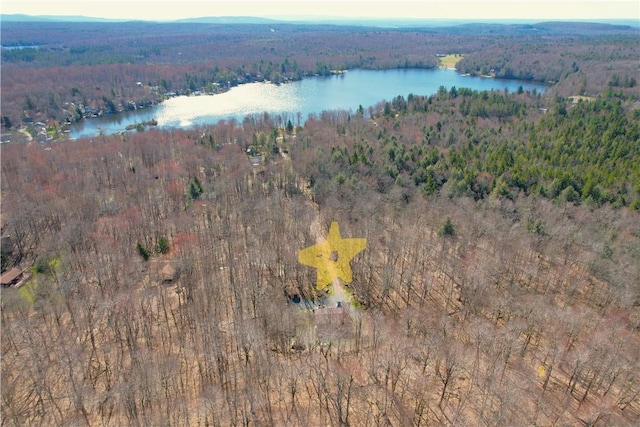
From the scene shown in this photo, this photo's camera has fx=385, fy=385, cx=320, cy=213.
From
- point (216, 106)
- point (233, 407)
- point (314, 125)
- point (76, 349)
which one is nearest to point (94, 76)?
point (216, 106)

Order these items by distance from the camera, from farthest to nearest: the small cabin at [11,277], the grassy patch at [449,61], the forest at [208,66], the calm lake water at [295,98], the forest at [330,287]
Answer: the grassy patch at [449,61] → the forest at [208,66] → the calm lake water at [295,98] → the small cabin at [11,277] → the forest at [330,287]

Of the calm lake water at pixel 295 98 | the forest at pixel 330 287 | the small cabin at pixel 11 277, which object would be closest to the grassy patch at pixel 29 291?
the forest at pixel 330 287

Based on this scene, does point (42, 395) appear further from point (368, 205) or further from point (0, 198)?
point (0, 198)

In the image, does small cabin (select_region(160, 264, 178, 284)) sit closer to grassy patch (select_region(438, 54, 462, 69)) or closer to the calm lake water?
the calm lake water

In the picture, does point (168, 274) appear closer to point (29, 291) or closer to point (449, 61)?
point (29, 291)

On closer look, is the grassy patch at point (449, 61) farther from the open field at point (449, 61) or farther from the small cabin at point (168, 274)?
the small cabin at point (168, 274)

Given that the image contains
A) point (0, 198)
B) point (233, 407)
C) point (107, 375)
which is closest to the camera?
point (233, 407)
